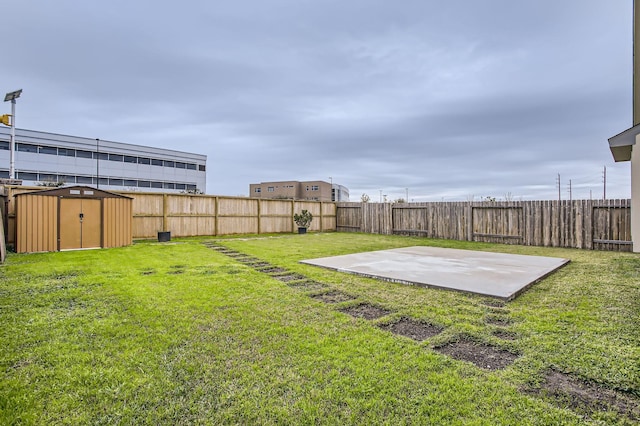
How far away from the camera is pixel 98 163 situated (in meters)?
32.4

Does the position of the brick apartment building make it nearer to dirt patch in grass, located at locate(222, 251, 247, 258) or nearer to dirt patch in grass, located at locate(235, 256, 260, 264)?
dirt patch in grass, located at locate(222, 251, 247, 258)

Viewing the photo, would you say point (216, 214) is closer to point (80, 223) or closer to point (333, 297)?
point (80, 223)

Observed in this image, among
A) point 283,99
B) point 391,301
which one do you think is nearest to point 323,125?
point 283,99

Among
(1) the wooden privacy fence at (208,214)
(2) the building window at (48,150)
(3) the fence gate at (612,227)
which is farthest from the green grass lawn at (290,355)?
(2) the building window at (48,150)

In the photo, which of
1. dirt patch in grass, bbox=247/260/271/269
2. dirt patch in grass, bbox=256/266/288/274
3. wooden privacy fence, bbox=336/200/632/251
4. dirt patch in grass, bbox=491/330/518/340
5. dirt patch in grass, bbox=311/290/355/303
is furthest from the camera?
wooden privacy fence, bbox=336/200/632/251

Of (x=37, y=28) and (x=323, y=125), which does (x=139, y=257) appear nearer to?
(x=37, y=28)

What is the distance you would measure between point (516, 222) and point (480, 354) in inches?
443

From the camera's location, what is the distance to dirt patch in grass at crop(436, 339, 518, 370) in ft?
7.93

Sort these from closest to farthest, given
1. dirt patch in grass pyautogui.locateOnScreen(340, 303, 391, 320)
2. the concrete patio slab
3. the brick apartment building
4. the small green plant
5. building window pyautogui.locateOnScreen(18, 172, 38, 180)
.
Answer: dirt patch in grass pyautogui.locateOnScreen(340, 303, 391, 320)
the concrete patio slab
the small green plant
building window pyautogui.locateOnScreen(18, 172, 38, 180)
the brick apartment building

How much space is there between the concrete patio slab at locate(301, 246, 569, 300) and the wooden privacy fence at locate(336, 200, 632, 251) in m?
4.53

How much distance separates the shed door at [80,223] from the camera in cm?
910

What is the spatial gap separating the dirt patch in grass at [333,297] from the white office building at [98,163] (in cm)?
3303

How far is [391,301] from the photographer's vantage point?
4.11 m

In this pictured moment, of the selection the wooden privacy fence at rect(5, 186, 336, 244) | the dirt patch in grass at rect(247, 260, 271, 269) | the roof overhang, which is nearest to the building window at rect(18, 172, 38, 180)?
the wooden privacy fence at rect(5, 186, 336, 244)
